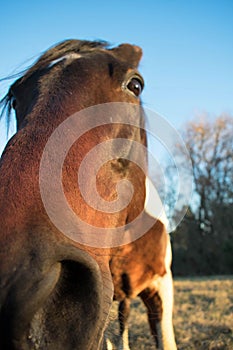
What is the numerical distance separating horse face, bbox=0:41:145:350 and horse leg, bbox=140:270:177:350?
1.93 m

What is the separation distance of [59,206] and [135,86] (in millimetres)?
1562

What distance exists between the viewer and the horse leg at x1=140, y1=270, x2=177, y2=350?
3.86 meters

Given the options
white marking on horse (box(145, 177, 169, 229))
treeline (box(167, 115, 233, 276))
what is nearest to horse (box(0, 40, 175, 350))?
white marking on horse (box(145, 177, 169, 229))

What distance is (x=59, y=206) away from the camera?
61.4 inches

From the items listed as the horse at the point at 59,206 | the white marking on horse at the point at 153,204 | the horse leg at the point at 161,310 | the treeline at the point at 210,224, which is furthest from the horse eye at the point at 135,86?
the treeline at the point at 210,224

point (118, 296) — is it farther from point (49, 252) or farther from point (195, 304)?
point (195, 304)

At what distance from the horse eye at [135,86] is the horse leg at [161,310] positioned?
7.25 ft

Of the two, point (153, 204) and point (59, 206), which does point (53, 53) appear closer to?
point (59, 206)

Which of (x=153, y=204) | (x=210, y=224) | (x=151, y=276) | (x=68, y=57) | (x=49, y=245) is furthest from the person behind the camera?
→ (x=210, y=224)

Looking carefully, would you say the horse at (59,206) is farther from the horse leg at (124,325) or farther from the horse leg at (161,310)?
the horse leg at (124,325)

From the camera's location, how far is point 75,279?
54.2 inches

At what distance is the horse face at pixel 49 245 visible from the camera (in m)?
1.18

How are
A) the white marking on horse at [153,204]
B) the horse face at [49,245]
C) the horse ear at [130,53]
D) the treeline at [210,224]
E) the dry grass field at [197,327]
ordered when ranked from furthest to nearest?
the treeline at [210,224] → the dry grass field at [197,327] → the white marking on horse at [153,204] → the horse ear at [130,53] → the horse face at [49,245]

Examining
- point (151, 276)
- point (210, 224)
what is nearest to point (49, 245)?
point (151, 276)
